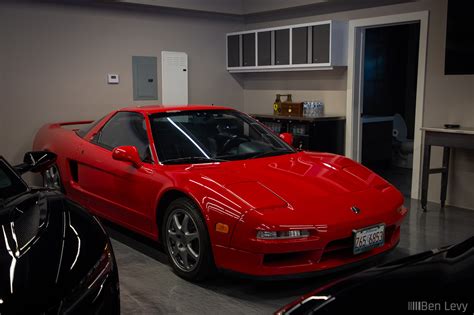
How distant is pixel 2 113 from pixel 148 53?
226 cm

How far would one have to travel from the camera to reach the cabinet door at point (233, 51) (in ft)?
26.4

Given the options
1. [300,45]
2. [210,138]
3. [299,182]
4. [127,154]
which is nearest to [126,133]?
[127,154]

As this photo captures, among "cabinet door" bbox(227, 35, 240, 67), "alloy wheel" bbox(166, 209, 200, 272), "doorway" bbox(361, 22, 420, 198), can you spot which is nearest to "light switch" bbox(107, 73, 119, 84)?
"cabinet door" bbox(227, 35, 240, 67)

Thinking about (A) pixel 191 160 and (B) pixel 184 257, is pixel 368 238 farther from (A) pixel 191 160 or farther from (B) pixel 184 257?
(A) pixel 191 160

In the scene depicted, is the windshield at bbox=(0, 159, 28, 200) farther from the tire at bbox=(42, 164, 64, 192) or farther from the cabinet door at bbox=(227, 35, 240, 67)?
the cabinet door at bbox=(227, 35, 240, 67)

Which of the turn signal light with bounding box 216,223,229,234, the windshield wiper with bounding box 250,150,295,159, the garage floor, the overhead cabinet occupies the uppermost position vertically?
the overhead cabinet

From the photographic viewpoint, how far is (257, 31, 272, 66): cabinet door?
7.41 m

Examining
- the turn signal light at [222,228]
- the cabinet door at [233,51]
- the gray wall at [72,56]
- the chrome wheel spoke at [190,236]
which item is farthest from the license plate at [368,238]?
the cabinet door at [233,51]

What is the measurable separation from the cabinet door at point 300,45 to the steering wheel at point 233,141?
3.14 metres

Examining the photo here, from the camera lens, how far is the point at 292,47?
277 inches

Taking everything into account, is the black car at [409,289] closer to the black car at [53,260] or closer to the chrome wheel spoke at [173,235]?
the black car at [53,260]

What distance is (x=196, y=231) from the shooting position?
10.6 ft

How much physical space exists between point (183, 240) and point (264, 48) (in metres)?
4.78

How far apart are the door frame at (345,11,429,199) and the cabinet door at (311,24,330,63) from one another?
0.35 meters
